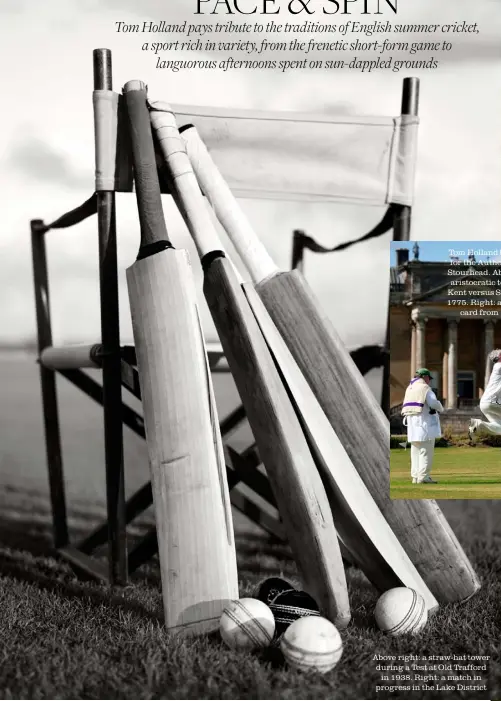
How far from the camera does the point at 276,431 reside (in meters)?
1.89

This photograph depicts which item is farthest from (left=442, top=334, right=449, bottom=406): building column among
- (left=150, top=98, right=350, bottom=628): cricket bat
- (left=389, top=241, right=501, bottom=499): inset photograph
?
(left=150, top=98, right=350, bottom=628): cricket bat

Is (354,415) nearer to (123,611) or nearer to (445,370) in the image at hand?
(445,370)

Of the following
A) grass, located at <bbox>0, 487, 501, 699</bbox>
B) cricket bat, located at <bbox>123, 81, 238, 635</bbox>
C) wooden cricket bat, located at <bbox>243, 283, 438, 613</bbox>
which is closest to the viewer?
grass, located at <bbox>0, 487, 501, 699</bbox>

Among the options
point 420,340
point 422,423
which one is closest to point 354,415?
point 422,423

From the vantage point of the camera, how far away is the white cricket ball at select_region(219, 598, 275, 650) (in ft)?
5.57

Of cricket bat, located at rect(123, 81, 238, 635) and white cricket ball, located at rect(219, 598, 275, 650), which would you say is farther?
cricket bat, located at rect(123, 81, 238, 635)

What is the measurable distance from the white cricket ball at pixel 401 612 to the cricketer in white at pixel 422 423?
0.32m

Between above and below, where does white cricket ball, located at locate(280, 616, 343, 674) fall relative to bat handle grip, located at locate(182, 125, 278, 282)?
below

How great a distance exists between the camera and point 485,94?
2.63 metres

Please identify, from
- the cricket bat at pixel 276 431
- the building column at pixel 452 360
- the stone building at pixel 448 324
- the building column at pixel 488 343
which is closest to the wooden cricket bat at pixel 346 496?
the cricket bat at pixel 276 431

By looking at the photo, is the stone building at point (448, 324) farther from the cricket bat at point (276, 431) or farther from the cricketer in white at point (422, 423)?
the cricket bat at point (276, 431)

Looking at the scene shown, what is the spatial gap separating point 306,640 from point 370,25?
1.74 m

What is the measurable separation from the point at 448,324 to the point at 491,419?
28 centimetres

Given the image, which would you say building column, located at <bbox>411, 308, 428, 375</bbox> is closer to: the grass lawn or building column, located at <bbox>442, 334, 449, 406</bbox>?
building column, located at <bbox>442, 334, 449, 406</bbox>
